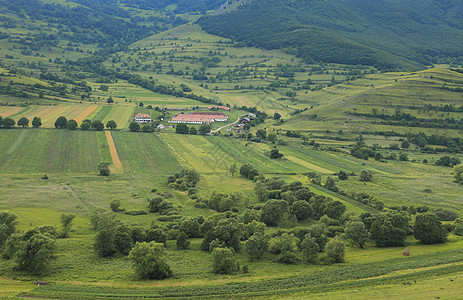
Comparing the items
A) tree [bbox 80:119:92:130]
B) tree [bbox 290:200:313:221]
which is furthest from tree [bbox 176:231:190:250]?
tree [bbox 80:119:92:130]

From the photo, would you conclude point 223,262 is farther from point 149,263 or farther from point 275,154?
point 275,154

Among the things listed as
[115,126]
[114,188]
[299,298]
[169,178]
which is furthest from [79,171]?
[299,298]

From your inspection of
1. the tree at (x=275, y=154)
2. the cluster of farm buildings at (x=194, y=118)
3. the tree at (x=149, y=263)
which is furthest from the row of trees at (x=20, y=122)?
the tree at (x=149, y=263)

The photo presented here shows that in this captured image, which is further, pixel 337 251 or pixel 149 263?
pixel 337 251

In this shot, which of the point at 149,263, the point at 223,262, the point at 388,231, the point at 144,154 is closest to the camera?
the point at 149,263

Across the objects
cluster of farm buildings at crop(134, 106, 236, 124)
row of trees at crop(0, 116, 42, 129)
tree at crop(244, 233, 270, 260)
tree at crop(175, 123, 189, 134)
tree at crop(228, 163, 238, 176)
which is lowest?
tree at crop(244, 233, 270, 260)

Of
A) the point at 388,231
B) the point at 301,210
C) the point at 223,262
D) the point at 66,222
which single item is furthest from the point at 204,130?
the point at 223,262

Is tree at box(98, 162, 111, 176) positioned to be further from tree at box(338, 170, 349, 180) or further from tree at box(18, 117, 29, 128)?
tree at box(338, 170, 349, 180)

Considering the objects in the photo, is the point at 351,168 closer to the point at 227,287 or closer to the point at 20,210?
the point at 227,287
